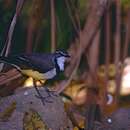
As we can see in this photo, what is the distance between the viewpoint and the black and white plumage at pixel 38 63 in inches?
173

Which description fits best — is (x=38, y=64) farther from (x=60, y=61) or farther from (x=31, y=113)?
(x=31, y=113)

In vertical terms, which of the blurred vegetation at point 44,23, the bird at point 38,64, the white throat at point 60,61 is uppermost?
the bird at point 38,64

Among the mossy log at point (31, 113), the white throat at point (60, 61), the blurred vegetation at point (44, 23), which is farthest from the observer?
the blurred vegetation at point (44, 23)

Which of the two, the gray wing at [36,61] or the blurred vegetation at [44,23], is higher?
the gray wing at [36,61]

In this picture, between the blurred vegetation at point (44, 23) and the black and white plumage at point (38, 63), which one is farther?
the blurred vegetation at point (44, 23)

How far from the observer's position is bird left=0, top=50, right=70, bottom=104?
4.41 metres

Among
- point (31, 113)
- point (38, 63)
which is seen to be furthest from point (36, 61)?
point (31, 113)

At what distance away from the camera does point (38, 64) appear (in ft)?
15.1

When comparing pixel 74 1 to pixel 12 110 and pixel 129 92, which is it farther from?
pixel 129 92

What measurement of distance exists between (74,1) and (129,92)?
2.36 m

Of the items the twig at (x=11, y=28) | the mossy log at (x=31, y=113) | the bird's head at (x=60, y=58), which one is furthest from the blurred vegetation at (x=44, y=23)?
the mossy log at (x=31, y=113)

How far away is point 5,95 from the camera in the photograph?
5.23 metres

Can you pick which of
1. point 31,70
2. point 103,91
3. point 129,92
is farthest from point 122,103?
point 31,70

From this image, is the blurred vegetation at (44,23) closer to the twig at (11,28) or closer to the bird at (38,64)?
the twig at (11,28)
